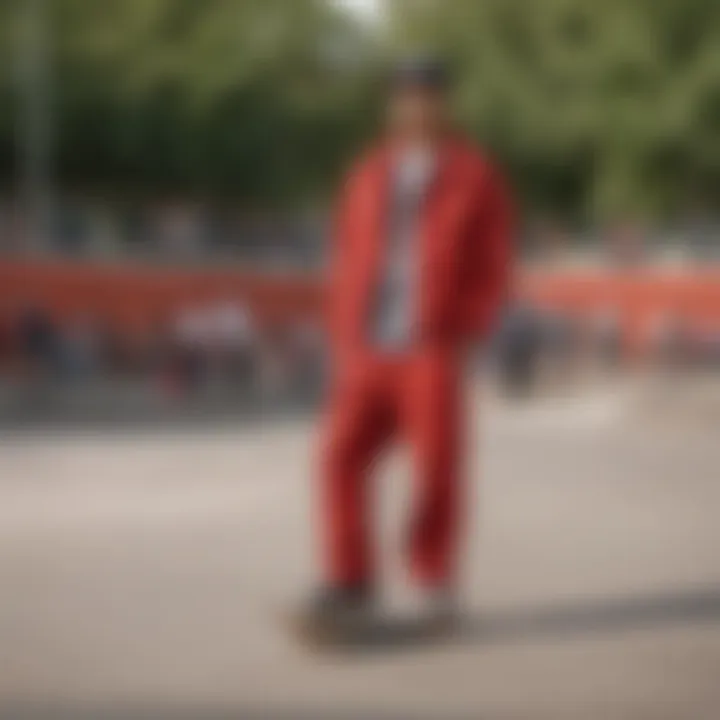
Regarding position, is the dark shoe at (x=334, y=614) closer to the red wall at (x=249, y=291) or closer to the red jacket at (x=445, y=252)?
the red jacket at (x=445, y=252)

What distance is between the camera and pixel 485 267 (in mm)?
4715

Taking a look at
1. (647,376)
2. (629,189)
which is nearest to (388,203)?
(647,376)

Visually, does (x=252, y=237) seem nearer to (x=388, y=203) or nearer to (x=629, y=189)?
(x=629, y=189)

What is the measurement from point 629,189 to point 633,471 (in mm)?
10345

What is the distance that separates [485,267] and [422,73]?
48 centimetres

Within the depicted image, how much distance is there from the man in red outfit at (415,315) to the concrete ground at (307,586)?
0.84 ft

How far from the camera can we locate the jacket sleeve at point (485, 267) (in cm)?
470

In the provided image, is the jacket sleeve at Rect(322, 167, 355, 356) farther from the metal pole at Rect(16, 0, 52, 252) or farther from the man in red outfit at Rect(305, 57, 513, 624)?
the metal pole at Rect(16, 0, 52, 252)

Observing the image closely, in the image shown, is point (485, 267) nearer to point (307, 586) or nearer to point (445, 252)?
point (445, 252)

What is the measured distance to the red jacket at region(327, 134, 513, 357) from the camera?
465cm

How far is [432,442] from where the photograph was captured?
4637 millimetres

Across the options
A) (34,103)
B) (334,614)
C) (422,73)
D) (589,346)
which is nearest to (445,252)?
(422,73)

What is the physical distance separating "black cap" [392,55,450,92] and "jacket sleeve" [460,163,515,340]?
0.25 meters

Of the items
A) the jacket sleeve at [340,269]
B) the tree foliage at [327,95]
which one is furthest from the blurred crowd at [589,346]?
the jacket sleeve at [340,269]
